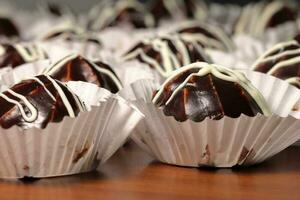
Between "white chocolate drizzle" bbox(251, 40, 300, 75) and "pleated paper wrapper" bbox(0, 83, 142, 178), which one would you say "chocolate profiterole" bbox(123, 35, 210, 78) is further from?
"pleated paper wrapper" bbox(0, 83, 142, 178)

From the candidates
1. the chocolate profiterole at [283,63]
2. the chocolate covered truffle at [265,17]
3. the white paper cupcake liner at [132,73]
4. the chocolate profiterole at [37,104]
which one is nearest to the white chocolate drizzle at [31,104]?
the chocolate profiterole at [37,104]

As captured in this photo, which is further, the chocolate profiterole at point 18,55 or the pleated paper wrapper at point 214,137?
the chocolate profiterole at point 18,55

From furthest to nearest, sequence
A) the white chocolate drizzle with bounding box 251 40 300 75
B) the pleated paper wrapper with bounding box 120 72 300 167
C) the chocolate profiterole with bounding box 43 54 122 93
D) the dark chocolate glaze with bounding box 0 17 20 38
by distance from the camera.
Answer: the dark chocolate glaze with bounding box 0 17 20 38
the white chocolate drizzle with bounding box 251 40 300 75
the chocolate profiterole with bounding box 43 54 122 93
the pleated paper wrapper with bounding box 120 72 300 167

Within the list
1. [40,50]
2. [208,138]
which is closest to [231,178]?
[208,138]

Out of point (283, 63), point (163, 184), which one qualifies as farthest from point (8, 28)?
point (163, 184)

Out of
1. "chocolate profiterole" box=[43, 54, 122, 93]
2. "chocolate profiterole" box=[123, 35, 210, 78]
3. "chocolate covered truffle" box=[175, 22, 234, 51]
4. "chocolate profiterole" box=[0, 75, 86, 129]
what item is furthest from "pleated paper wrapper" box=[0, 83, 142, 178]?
"chocolate covered truffle" box=[175, 22, 234, 51]

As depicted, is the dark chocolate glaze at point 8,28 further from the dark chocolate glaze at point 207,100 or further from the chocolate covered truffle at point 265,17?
the dark chocolate glaze at point 207,100
